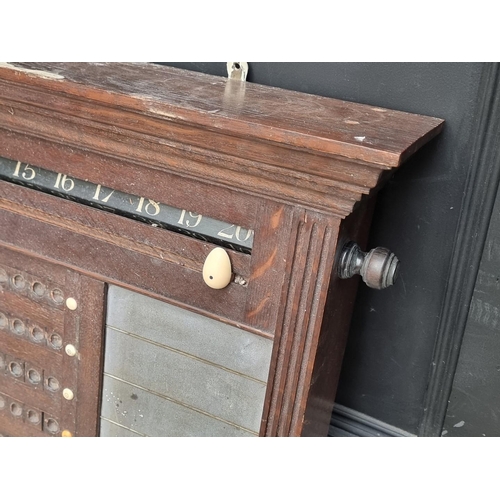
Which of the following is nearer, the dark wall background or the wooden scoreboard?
the wooden scoreboard

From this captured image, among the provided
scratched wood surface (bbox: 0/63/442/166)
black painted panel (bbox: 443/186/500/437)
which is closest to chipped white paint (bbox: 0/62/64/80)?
scratched wood surface (bbox: 0/63/442/166)

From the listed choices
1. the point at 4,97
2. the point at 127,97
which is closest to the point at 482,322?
the point at 127,97

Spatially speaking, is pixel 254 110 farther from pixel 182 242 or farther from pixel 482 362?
pixel 482 362

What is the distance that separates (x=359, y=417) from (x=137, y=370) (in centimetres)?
61

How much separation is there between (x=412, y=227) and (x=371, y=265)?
34cm

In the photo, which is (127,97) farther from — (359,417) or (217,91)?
(359,417)

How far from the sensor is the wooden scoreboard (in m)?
1.18

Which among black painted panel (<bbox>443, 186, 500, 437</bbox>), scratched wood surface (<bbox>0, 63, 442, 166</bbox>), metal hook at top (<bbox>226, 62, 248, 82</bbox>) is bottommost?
black painted panel (<bbox>443, 186, 500, 437</bbox>)

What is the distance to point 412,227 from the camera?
1.55 meters

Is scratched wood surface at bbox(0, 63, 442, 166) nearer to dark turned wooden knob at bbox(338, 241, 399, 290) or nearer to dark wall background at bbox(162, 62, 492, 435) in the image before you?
dark wall background at bbox(162, 62, 492, 435)

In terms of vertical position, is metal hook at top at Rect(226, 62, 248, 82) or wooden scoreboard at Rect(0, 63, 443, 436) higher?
metal hook at top at Rect(226, 62, 248, 82)

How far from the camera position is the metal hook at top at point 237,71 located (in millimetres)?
1540

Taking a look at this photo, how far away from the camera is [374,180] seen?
3.56 ft

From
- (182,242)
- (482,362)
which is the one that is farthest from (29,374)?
(482,362)
